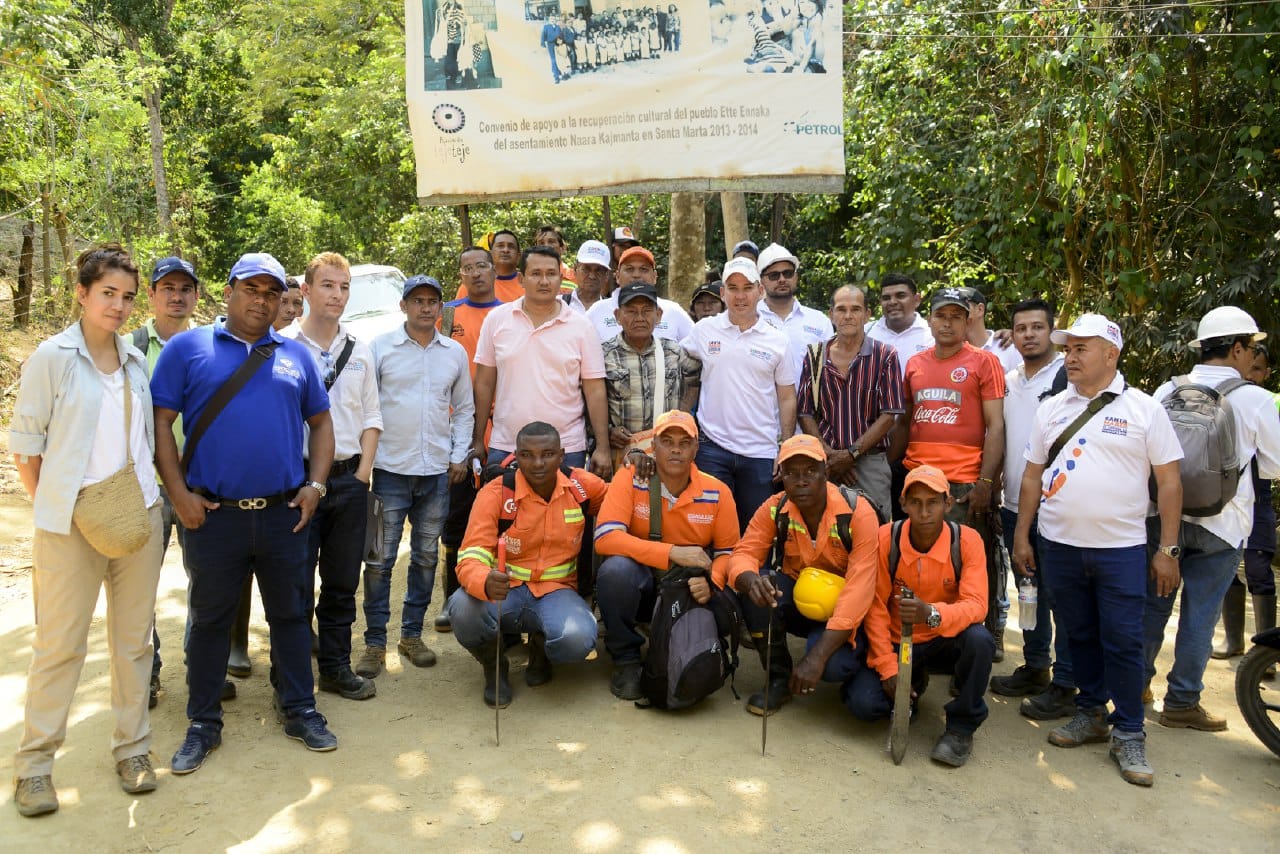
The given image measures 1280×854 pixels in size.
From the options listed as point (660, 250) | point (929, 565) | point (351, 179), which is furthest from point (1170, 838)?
point (351, 179)

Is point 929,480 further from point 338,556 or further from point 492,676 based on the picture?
point 338,556

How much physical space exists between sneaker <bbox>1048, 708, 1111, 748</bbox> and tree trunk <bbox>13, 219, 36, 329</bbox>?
1510cm

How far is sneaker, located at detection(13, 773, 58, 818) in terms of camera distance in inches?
156

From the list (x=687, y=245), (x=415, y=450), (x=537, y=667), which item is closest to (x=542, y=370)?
(x=415, y=450)

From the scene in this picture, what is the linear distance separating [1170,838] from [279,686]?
3.81 meters

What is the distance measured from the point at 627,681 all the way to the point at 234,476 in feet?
7.15

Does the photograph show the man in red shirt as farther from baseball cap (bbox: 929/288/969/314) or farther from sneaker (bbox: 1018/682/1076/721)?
sneaker (bbox: 1018/682/1076/721)

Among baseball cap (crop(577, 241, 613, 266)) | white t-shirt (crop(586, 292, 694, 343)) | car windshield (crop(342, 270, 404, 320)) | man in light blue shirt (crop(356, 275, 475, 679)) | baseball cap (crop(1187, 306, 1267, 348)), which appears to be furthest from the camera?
car windshield (crop(342, 270, 404, 320))

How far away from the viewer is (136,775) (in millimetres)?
4195

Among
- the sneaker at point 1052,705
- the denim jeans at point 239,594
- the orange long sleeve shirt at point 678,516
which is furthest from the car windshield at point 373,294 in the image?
the sneaker at point 1052,705

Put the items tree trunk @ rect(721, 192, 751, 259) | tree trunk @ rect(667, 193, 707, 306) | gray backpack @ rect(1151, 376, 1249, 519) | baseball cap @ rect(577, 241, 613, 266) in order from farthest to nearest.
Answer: tree trunk @ rect(667, 193, 707, 306), tree trunk @ rect(721, 192, 751, 259), baseball cap @ rect(577, 241, 613, 266), gray backpack @ rect(1151, 376, 1249, 519)

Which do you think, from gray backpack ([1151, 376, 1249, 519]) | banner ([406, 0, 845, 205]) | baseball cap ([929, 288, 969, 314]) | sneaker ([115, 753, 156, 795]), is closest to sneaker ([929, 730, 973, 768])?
gray backpack ([1151, 376, 1249, 519])

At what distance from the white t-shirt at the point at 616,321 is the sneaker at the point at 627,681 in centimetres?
203

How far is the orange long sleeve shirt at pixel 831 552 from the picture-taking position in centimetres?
478
